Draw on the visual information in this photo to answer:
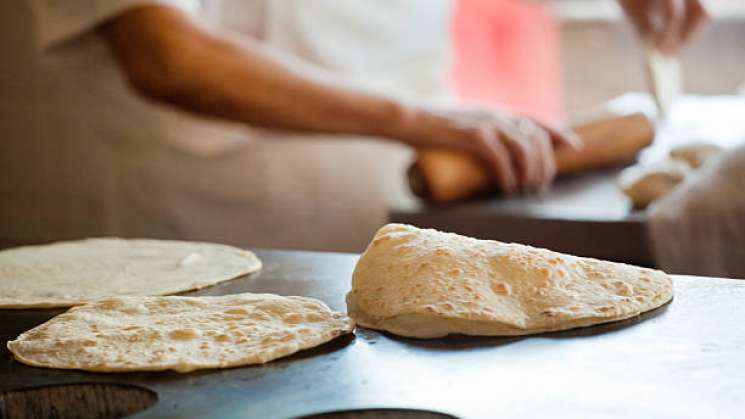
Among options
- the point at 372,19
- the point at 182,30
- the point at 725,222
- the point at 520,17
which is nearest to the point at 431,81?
the point at 372,19

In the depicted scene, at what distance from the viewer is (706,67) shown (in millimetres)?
6438

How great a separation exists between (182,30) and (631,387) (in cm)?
183

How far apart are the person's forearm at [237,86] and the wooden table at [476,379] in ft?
4.92

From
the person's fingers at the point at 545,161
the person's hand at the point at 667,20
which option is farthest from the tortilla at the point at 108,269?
the person's hand at the point at 667,20

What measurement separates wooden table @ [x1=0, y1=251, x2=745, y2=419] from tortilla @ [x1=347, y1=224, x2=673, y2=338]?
0.02 metres

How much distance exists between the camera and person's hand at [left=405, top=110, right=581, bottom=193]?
2510mm

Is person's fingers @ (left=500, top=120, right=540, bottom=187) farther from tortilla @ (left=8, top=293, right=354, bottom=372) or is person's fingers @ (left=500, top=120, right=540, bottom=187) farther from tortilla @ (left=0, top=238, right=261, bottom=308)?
tortilla @ (left=8, top=293, right=354, bottom=372)

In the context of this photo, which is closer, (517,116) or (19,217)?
(517,116)

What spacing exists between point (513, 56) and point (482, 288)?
229 inches

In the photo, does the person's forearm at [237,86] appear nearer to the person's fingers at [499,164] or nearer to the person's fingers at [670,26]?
the person's fingers at [499,164]

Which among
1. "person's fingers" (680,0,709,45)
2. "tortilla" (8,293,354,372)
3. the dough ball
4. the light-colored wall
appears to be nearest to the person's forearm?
the dough ball

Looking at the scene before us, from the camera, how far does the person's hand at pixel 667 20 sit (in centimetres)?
307

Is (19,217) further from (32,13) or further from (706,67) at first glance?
(706,67)

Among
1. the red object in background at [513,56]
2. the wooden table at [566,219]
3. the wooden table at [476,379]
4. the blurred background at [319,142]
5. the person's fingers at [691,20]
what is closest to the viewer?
the wooden table at [476,379]
